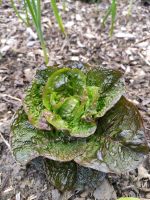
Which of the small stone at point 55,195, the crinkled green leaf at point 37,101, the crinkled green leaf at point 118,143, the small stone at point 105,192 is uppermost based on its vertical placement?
the crinkled green leaf at point 37,101

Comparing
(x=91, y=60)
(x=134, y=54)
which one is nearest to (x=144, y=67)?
(x=134, y=54)

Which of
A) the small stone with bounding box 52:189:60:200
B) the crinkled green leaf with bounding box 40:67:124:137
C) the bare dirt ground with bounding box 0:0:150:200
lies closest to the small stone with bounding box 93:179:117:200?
the bare dirt ground with bounding box 0:0:150:200

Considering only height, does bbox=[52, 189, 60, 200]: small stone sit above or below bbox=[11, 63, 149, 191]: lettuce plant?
below

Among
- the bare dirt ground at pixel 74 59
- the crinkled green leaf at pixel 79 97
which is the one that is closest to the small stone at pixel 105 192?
the bare dirt ground at pixel 74 59

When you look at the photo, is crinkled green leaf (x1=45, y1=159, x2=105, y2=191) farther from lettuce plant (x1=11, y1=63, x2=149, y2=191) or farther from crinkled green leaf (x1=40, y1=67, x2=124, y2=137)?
crinkled green leaf (x1=40, y1=67, x2=124, y2=137)

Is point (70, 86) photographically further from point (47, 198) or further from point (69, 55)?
point (69, 55)

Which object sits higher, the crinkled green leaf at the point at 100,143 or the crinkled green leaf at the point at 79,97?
the crinkled green leaf at the point at 79,97

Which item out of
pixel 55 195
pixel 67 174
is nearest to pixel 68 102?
pixel 67 174

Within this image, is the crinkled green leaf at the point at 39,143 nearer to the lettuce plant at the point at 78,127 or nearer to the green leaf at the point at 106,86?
the lettuce plant at the point at 78,127
